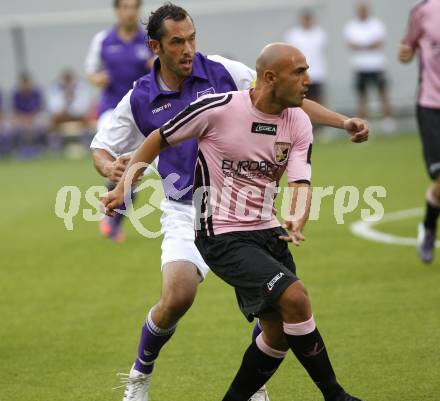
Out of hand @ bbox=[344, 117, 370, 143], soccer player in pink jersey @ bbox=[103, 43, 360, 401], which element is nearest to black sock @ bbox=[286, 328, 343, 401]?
soccer player in pink jersey @ bbox=[103, 43, 360, 401]

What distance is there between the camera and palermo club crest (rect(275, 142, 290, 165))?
18.5ft

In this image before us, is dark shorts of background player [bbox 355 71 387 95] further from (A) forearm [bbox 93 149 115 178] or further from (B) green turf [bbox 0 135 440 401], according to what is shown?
(A) forearm [bbox 93 149 115 178]

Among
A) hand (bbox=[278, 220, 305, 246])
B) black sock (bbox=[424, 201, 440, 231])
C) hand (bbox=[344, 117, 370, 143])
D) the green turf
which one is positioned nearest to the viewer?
hand (bbox=[278, 220, 305, 246])

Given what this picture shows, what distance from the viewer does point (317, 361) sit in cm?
549

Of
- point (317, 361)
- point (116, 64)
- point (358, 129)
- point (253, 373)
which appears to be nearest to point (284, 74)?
point (358, 129)

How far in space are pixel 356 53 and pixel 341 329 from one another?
16754mm

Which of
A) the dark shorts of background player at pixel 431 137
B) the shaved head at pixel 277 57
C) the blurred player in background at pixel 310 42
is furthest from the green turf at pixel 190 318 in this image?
the blurred player in background at pixel 310 42

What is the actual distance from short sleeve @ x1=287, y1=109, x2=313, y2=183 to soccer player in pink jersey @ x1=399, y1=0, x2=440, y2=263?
159 inches

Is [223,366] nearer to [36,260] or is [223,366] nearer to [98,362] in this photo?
[98,362]

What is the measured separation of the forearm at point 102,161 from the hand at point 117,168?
6 cm

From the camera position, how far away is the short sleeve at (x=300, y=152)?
18.4ft

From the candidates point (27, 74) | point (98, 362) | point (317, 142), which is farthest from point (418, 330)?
point (27, 74)

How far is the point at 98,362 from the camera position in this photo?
7.25 m

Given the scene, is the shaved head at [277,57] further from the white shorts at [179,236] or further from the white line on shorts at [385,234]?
the white line on shorts at [385,234]
